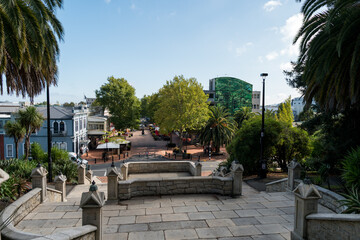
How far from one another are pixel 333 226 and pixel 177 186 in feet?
19.5

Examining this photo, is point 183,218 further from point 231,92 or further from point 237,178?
point 231,92

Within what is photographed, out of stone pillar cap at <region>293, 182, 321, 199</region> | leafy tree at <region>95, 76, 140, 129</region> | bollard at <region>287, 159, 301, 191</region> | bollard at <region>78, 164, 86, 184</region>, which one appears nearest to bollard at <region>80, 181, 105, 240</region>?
stone pillar cap at <region>293, 182, 321, 199</region>

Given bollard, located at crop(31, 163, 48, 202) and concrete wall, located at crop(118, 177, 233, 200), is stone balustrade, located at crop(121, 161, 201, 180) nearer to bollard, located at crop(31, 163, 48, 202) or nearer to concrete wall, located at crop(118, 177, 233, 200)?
concrete wall, located at crop(118, 177, 233, 200)

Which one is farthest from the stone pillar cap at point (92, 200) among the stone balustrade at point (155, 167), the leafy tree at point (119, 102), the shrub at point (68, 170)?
the leafy tree at point (119, 102)

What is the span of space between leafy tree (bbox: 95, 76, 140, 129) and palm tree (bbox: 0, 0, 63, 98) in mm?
34152

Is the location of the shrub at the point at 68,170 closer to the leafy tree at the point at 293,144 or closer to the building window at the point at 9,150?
the leafy tree at the point at 293,144

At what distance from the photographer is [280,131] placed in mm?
17312

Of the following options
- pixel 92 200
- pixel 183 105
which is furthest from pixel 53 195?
pixel 183 105

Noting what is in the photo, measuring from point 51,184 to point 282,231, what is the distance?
12.8m

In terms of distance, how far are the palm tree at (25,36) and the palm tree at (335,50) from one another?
1063cm

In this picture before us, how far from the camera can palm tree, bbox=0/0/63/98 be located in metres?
7.02

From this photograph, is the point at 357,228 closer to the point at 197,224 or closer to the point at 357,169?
the point at 357,169

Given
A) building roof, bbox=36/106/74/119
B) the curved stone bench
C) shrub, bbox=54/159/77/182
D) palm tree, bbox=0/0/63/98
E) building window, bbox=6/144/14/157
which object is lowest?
building window, bbox=6/144/14/157

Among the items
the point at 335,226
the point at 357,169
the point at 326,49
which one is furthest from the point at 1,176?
the point at 326,49
